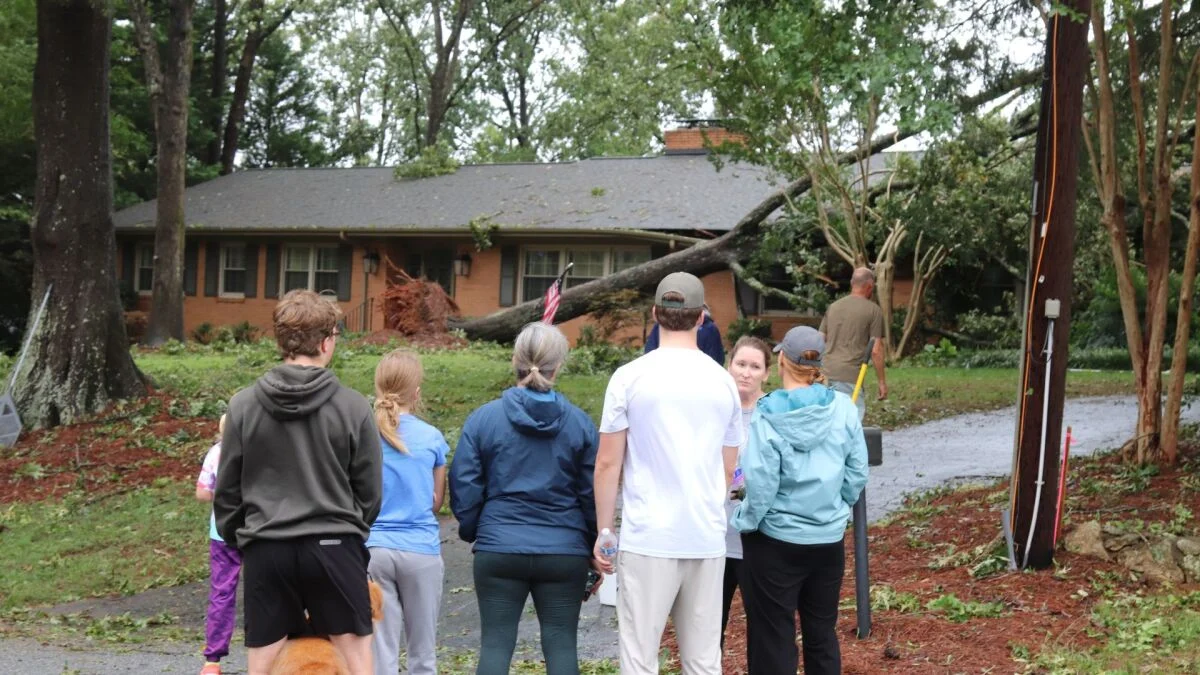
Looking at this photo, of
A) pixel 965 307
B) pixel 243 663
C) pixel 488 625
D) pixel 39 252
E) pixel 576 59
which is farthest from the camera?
pixel 576 59

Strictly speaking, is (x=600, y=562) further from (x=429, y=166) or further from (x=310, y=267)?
(x=429, y=166)

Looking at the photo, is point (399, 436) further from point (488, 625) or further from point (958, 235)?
point (958, 235)

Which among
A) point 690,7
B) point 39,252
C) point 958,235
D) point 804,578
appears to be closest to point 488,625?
point 804,578

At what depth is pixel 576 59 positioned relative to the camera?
171 feet

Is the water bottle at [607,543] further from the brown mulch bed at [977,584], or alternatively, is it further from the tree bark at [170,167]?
the tree bark at [170,167]

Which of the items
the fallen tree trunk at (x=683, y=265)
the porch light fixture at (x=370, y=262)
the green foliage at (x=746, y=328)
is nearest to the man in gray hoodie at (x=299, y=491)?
the fallen tree trunk at (x=683, y=265)

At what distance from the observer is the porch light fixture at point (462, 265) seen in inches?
1259

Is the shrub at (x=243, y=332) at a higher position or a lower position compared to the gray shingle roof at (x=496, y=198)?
lower

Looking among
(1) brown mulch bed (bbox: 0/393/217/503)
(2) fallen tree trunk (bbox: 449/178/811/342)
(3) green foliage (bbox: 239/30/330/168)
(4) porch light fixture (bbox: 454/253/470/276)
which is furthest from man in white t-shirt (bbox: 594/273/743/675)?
(3) green foliage (bbox: 239/30/330/168)

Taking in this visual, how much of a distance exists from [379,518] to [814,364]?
1.83 meters

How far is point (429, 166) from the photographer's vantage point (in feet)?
119

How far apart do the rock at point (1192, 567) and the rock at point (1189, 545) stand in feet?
0.12

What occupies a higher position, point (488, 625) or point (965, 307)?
point (965, 307)

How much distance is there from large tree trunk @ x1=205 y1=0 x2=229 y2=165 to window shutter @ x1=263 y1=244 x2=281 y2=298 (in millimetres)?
8659
